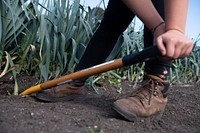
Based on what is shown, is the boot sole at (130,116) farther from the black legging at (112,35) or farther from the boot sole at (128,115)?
the black legging at (112,35)

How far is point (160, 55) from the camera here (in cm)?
101

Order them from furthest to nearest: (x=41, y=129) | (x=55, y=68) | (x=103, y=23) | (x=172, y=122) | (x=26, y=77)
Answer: (x=55, y=68) → (x=26, y=77) → (x=103, y=23) → (x=172, y=122) → (x=41, y=129)

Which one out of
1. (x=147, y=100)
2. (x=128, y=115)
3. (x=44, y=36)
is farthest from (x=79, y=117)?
(x=44, y=36)

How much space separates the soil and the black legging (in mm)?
199

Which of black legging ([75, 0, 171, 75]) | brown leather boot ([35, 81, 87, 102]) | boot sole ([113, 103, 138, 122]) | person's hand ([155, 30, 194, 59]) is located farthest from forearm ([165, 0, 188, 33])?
brown leather boot ([35, 81, 87, 102])

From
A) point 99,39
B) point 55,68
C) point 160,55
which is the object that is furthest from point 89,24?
point 160,55

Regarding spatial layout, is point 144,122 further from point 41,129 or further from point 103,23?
point 103,23

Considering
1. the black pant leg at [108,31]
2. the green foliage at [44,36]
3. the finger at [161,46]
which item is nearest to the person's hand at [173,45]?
the finger at [161,46]

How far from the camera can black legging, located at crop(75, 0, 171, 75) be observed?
52.1 inches

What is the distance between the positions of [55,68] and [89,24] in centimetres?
40

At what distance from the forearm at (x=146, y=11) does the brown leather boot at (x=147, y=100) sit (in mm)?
272

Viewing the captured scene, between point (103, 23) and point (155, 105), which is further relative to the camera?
point (103, 23)

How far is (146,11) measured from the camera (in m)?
1.12

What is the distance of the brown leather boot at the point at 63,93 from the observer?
1.47 meters
